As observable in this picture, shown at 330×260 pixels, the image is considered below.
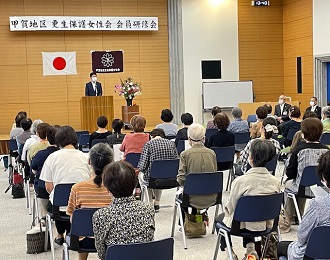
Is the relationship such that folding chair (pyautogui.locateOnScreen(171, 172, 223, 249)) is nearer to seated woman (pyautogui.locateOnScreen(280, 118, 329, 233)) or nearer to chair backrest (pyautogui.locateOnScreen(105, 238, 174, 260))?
seated woman (pyautogui.locateOnScreen(280, 118, 329, 233))

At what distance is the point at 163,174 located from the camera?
20.2 feet

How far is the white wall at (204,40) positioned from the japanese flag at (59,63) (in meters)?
→ 3.58

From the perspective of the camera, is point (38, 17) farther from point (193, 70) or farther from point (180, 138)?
point (180, 138)

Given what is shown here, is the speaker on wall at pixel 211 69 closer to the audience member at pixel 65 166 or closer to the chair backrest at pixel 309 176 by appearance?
the chair backrest at pixel 309 176

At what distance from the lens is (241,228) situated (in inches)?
159

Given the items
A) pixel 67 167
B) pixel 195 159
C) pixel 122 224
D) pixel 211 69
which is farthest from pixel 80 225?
pixel 211 69

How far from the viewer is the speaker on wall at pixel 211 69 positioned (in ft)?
54.1

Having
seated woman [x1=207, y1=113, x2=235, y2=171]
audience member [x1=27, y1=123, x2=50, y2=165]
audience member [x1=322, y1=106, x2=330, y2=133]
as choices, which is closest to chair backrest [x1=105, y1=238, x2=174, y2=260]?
audience member [x1=27, y1=123, x2=50, y2=165]

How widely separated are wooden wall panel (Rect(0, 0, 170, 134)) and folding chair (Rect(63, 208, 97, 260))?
1167 cm

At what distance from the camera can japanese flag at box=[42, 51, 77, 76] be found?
14.9 metres

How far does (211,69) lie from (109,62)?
3.32 metres

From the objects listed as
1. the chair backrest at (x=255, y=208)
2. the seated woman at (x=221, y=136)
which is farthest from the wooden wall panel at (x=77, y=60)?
the chair backrest at (x=255, y=208)

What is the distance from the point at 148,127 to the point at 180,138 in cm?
744

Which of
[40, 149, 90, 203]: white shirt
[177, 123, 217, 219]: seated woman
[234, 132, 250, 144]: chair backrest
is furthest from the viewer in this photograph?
[234, 132, 250, 144]: chair backrest
